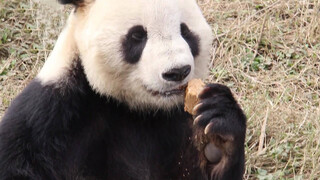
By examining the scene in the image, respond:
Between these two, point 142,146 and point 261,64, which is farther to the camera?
point 261,64

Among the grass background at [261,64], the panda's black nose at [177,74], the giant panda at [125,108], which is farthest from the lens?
the grass background at [261,64]

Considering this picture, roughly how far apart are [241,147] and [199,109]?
0.46 m

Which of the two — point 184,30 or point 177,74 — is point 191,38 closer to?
point 184,30

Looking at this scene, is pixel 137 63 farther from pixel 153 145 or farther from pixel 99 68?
pixel 153 145

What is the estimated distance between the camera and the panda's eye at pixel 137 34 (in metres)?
4.40

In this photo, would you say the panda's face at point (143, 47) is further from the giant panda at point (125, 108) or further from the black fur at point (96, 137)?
the black fur at point (96, 137)

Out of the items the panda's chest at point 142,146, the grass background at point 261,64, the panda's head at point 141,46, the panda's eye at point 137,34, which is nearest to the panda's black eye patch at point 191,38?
the panda's head at point 141,46

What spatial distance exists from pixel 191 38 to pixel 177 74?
0.39m

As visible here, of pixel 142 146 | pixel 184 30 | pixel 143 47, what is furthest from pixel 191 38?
pixel 142 146

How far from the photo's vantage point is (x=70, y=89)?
466cm

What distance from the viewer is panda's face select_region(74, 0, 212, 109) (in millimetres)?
4277

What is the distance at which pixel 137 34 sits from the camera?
4422 millimetres

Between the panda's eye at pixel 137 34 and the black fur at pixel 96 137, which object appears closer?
the panda's eye at pixel 137 34

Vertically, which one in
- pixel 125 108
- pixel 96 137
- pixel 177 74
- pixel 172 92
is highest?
pixel 177 74
